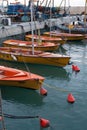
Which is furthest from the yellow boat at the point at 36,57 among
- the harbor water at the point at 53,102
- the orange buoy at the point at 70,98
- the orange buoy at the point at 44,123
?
the orange buoy at the point at 44,123

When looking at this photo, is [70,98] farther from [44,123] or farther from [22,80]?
[44,123]

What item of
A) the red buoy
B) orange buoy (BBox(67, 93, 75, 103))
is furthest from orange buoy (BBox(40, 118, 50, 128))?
the red buoy

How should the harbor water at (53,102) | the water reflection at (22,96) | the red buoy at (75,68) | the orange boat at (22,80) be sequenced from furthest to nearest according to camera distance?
the red buoy at (75,68) < the orange boat at (22,80) < the water reflection at (22,96) < the harbor water at (53,102)

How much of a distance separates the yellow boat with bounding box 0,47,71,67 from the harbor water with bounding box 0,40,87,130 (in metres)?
0.71

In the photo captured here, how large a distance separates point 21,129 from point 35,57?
13.8 metres

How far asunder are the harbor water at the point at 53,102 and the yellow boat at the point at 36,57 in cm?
71

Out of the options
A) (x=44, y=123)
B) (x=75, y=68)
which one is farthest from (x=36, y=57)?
(x=44, y=123)

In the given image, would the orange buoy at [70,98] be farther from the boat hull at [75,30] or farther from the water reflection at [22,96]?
the boat hull at [75,30]

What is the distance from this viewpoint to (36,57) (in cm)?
2938

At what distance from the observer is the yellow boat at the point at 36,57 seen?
28828 millimetres

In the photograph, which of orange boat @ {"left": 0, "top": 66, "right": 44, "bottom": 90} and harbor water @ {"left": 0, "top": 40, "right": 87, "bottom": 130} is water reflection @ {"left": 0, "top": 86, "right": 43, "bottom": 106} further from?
orange boat @ {"left": 0, "top": 66, "right": 44, "bottom": 90}

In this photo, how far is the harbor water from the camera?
17.1 meters

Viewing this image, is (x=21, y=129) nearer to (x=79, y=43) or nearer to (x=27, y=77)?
(x=27, y=77)

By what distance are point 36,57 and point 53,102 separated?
32.4 ft
